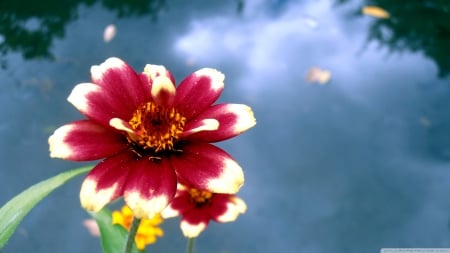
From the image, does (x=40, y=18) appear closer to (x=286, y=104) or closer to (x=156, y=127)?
(x=286, y=104)

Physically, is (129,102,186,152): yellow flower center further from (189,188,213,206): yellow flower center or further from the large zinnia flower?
(189,188,213,206): yellow flower center

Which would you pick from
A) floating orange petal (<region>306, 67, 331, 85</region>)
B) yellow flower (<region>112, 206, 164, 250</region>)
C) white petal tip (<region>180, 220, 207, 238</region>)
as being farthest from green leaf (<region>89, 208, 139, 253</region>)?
floating orange petal (<region>306, 67, 331, 85</region>)

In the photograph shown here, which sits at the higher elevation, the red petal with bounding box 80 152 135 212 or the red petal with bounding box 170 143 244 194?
the red petal with bounding box 170 143 244 194

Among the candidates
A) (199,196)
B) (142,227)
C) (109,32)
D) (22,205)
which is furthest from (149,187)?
(109,32)

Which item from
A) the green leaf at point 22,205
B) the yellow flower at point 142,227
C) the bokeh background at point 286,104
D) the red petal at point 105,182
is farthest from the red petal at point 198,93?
the bokeh background at point 286,104

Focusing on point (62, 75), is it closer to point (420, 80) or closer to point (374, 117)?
point (374, 117)

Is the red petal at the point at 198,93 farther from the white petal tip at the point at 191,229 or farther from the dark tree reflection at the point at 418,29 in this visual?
the dark tree reflection at the point at 418,29
